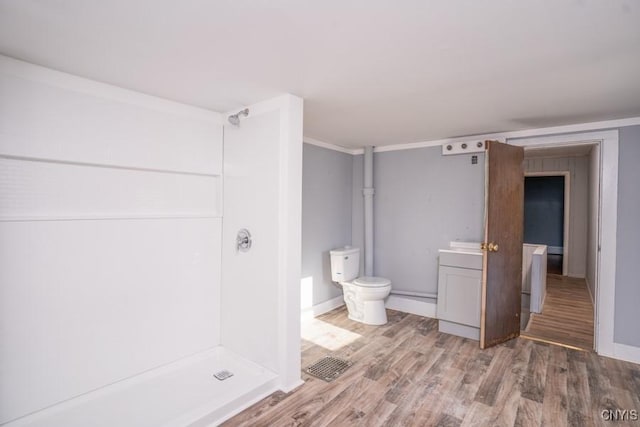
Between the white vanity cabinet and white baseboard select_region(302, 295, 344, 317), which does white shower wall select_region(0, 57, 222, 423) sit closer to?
white baseboard select_region(302, 295, 344, 317)

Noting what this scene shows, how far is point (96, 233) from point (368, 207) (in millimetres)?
2943

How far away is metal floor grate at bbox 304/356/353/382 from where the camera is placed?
2.49 m

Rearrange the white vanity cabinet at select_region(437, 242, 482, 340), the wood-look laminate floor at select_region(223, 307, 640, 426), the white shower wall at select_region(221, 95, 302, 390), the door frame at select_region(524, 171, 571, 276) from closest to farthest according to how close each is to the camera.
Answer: the wood-look laminate floor at select_region(223, 307, 640, 426)
the white shower wall at select_region(221, 95, 302, 390)
the white vanity cabinet at select_region(437, 242, 482, 340)
the door frame at select_region(524, 171, 571, 276)

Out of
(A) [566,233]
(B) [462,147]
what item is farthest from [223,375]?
(A) [566,233]

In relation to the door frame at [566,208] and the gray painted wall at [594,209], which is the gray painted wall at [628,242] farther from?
the door frame at [566,208]

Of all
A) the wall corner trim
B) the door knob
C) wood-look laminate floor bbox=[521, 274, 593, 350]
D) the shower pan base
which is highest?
the wall corner trim

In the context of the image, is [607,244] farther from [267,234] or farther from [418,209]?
[267,234]

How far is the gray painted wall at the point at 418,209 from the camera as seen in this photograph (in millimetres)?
3633

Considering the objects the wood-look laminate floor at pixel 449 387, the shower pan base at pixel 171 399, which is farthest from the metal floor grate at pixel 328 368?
the shower pan base at pixel 171 399

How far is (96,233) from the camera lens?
2104 millimetres

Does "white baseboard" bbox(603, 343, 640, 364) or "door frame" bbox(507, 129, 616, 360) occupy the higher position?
"door frame" bbox(507, 129, 616, 360)

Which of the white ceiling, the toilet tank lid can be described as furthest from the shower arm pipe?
the white ceiling

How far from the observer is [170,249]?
2469mm

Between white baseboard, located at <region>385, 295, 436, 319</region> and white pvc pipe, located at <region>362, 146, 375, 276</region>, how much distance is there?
0.44 meters
